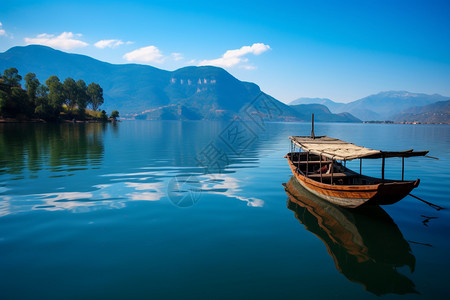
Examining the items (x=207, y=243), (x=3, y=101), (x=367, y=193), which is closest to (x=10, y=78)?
(x=3, y=101)

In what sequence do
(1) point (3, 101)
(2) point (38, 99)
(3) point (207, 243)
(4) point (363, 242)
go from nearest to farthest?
1. (3) point (207, 243)
2. (4) point (363, 242)
3. (1) point (3, 101)
4. (2) point (38, 99)

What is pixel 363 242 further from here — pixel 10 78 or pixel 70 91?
pixel 10 78

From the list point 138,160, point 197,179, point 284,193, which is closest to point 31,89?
point 138,160

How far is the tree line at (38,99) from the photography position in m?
109

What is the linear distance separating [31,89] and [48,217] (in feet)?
457

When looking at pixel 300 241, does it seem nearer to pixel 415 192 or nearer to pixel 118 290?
pixel 118 290

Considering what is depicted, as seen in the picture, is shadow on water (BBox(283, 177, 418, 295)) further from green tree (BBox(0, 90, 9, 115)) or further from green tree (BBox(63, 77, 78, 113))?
green tree (BBox(63, 77, 78, 113))

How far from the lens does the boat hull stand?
12211 millimetres

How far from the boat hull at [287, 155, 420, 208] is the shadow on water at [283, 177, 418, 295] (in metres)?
1.05

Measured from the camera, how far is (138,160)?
1304 inches

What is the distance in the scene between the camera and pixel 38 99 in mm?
118500

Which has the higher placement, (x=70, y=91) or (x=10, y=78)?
(x=10, y=78)

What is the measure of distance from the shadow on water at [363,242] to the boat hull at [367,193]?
1049 mm

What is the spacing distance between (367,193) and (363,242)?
2.56m
